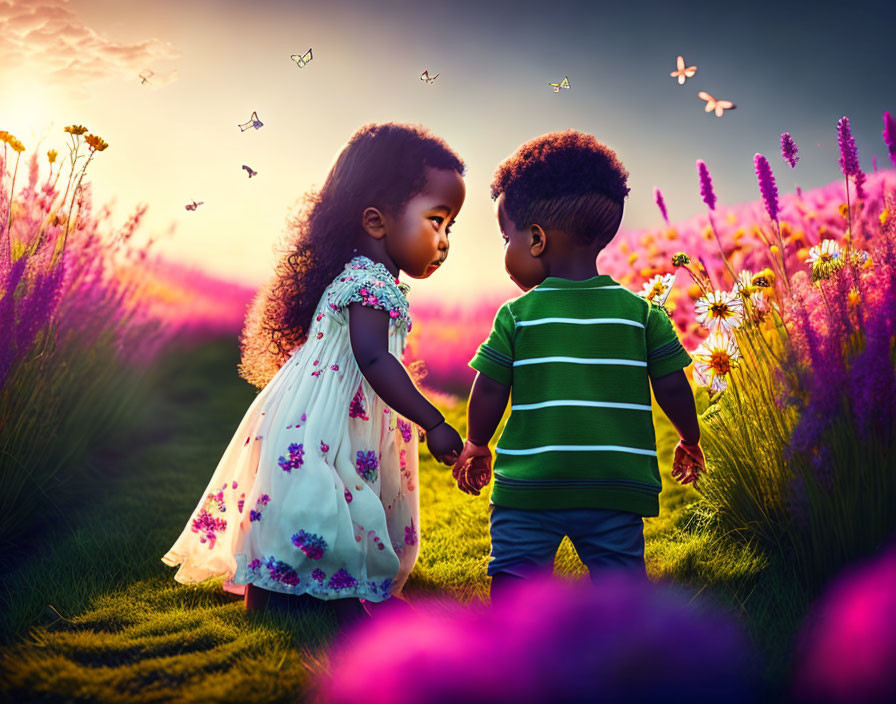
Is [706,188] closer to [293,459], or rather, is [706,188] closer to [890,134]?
[890,134]

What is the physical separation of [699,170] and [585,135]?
432 millimetres

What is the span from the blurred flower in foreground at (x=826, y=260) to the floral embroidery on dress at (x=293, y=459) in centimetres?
153

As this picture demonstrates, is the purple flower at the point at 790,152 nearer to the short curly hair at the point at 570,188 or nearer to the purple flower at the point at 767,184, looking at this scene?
the purple flower at the point at 767,184

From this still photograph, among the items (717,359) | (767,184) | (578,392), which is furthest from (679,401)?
(767,184)

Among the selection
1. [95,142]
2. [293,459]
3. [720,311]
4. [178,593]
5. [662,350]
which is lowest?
[178,593]

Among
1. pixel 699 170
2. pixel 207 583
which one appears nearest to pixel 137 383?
pixel 207 583

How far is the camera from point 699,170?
210cm

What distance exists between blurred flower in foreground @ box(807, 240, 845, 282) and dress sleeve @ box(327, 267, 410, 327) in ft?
3.91

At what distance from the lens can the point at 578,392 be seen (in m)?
1.75

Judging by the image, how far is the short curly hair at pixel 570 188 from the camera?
1.83 metres

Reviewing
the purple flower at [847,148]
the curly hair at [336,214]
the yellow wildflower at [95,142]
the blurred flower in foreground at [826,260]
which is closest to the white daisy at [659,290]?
the blurred flower in foreground at [826,260]

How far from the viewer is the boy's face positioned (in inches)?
73.2

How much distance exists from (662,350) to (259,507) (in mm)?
1179

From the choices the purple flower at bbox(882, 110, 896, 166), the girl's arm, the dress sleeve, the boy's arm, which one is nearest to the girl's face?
the dress sleeve
